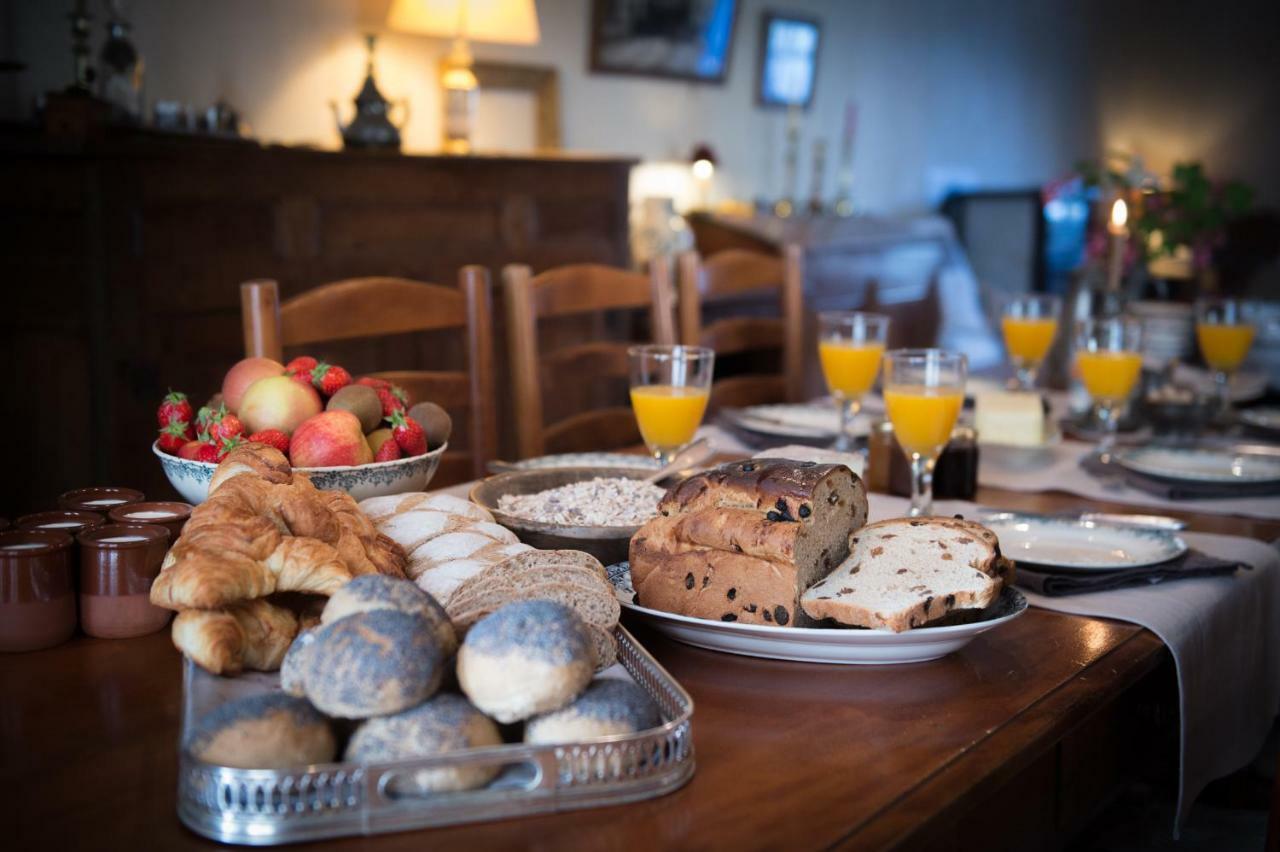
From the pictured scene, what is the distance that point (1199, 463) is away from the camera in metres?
1.86

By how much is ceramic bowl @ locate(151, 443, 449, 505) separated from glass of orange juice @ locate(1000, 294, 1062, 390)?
4.25ft

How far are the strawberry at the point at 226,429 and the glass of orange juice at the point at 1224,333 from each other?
1855 mm

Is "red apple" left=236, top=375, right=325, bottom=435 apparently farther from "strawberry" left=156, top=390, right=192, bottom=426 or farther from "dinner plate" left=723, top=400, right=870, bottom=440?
"dinner plate" left=723, top=400, right=870, bottom=440

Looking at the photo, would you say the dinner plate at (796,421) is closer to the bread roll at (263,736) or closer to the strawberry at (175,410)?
the strawberry at (175,410)

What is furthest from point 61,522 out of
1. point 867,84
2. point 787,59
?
point 867,84

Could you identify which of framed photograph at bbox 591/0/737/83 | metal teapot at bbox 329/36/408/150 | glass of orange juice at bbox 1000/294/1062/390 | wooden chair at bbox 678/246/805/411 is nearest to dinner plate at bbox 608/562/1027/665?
glass of orange juice at bbox 1000/294/1062/390

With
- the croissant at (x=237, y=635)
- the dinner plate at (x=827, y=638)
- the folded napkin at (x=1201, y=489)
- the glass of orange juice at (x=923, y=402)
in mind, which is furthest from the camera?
the folded napkin at (x=1201, y=489)

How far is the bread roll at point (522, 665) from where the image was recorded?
A: 2.31ft

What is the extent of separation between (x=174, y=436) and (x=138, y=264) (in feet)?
5.51

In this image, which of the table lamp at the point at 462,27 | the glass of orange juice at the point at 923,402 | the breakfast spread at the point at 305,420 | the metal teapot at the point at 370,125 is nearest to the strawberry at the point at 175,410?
the breakfast spread at the point at 305,420

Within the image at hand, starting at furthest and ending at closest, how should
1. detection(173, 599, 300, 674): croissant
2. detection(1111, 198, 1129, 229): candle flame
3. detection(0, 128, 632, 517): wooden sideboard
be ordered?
detection(0, 128, 632, 517): wooden sideboard → detection(1111, 198, 1129, 229): candle flame → detection(173, 599, 300, 674): croissant

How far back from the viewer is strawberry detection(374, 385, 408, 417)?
1.30 m

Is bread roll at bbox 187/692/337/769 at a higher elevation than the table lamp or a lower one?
lower

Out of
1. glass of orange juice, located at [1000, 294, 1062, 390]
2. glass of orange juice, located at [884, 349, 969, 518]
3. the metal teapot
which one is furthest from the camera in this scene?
the metal teapot
